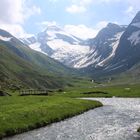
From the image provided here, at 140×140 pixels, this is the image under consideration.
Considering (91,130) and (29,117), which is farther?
(29,117)

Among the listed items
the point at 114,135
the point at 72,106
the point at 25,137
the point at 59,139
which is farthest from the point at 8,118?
the point at 72,106

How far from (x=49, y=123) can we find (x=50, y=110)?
8.03m

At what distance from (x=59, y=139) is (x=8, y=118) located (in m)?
11.8

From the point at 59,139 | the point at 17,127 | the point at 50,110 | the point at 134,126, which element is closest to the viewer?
the point at 59,139

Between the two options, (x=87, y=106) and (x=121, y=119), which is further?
(x=87, y=106)

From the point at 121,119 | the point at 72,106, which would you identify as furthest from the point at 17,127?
the point at 72,106

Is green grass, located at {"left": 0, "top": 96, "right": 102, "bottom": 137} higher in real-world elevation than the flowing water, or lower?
higher

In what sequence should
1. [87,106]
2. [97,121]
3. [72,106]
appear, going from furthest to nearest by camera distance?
1. [87,106]
2. [72,106]
3. [97,121]

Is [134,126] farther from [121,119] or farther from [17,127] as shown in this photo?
[17,127]

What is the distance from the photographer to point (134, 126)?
196ft

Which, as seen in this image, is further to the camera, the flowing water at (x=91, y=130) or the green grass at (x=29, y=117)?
the green grass at (x=29, y=117)

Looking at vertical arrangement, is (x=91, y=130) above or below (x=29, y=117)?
below

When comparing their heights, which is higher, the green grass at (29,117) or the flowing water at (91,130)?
the green grass at (29,117)

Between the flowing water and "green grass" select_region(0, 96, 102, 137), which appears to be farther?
"green grass" select_region(0, 96, 102, 137)
